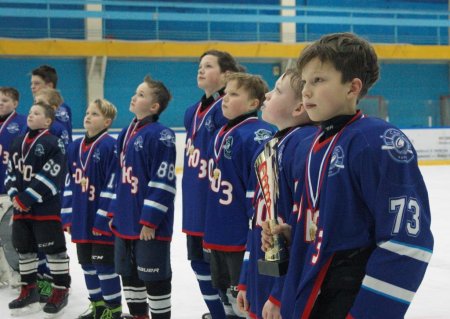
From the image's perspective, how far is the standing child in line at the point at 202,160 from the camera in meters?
3.45

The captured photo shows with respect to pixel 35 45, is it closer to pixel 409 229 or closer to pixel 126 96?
pixel 126 96

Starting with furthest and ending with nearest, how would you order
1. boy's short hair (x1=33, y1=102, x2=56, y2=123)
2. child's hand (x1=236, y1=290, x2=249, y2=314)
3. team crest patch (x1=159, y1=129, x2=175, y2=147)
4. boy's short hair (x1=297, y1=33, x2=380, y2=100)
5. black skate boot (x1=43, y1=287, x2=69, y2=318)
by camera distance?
boy's short hair (x1=33, y1=102, x2=56, y2=123), black skate boot (x1=43, y1=287, x2=69, y2=318), team crest patch (x1=159, y1=129, x2=175, y2=147), child's hand (x1=236, y1=290, x2=249, y2=314), boy's short hair (x1=297, y1=33, x2=380, y2=100)

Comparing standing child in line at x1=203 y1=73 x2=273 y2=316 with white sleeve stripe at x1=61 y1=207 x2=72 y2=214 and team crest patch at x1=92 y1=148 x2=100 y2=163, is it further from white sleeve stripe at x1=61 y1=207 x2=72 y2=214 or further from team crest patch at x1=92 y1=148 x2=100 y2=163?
white sleeve stripe at x1=61 y1=207 x2=72 y2=214

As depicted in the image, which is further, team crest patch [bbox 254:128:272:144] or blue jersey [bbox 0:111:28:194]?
blue jersey [bbox 0:111:28:194]

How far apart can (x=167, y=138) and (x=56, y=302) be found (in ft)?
4.64

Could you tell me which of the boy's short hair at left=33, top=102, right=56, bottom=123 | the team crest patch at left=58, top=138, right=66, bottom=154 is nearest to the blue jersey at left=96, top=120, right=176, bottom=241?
the team crest patch at left=58, top=138, right=66, bottom=154

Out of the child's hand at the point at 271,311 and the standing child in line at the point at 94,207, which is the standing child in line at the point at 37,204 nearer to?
the standing child in line at the point at 94,207

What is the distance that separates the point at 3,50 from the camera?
52.1 ft

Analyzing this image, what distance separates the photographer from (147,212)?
3.45m

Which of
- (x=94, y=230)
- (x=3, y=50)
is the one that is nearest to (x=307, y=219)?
(x=94, y=230)

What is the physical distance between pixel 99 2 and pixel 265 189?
15.4 metres

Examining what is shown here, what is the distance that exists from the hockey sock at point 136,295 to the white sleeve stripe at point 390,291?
2350 mm

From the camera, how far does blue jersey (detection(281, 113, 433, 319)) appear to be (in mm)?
1473

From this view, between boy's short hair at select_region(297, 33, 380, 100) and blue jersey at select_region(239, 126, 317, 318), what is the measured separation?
0.78 ft
